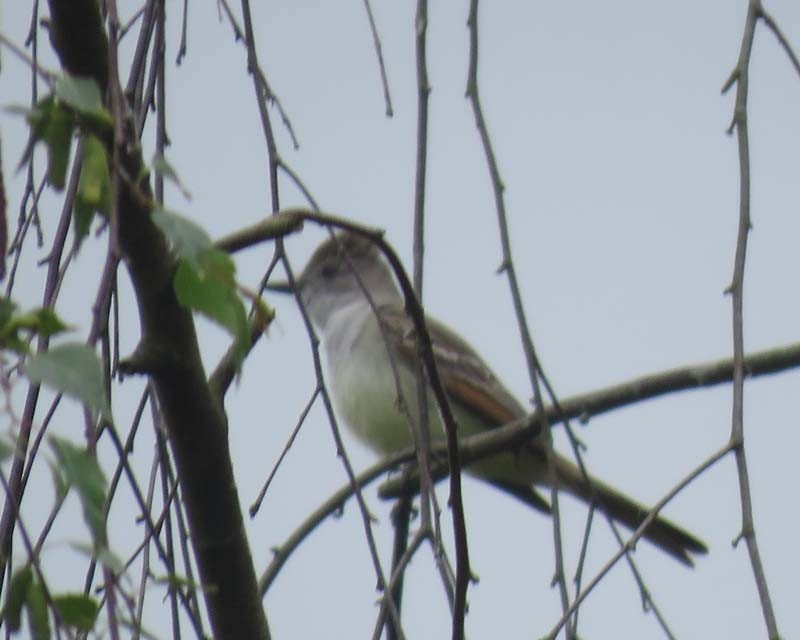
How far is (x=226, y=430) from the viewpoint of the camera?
9.23 ft

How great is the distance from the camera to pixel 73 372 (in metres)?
1.69

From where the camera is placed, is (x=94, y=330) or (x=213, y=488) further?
(x=213, y=488)

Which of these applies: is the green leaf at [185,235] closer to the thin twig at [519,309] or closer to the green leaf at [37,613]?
the green leaf at [37,613]

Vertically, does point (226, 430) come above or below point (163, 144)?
below

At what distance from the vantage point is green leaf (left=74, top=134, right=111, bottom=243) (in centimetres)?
197

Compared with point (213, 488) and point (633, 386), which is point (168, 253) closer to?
point (213, 488)

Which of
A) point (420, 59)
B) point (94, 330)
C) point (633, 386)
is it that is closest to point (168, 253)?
point (94, 330)

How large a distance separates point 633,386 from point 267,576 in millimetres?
1315

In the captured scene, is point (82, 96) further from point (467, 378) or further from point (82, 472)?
point (467, 378)

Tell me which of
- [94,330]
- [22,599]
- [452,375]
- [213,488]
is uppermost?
[452,375]

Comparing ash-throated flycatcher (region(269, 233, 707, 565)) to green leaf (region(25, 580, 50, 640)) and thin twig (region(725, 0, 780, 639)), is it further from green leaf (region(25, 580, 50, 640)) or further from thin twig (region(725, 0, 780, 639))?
green leaf (region(25, 580, 50, 640))

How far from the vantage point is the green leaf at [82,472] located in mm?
1713

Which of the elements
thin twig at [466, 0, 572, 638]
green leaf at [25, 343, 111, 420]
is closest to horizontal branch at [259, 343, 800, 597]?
Answer: thin twig at [466, 0, 572, 638]

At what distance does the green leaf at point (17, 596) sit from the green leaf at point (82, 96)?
0.54 meters
